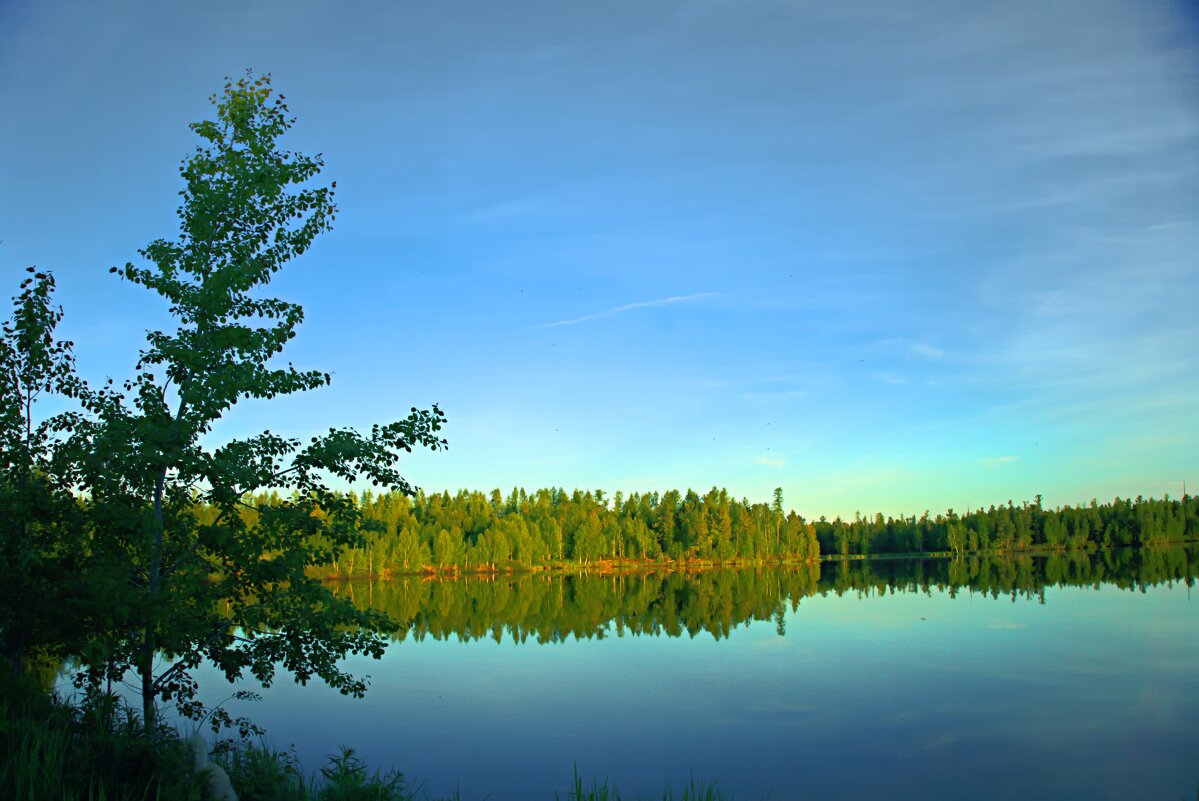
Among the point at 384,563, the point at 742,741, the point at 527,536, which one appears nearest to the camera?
the point at 742,741

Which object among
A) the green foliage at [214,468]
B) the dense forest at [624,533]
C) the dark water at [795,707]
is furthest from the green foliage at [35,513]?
the dense forest at [624,533]

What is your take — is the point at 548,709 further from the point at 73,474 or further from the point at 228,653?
the point at 73,474

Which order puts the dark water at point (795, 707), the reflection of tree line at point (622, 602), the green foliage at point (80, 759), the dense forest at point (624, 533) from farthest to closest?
the dense forest at point (624, 533), the reflection of tree line at point (622, 602), the dark water at point (795, 707), the green foliage at point (80, 759)

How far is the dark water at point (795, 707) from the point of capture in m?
→ 19.1

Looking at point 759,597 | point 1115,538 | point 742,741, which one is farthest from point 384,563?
point 1115,538

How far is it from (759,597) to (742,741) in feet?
172

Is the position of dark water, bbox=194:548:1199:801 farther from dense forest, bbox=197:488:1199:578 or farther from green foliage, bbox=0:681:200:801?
dense forest, bbox=197:488:1199:578

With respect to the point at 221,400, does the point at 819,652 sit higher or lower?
lower

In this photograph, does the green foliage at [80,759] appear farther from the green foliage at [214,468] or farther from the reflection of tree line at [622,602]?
the reflection of tree line at [622,602]

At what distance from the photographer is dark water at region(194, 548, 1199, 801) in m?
19.1

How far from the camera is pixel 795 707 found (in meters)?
26.1

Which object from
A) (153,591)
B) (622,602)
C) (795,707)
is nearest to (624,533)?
(622,602)

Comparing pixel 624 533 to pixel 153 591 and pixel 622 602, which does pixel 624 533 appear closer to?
pixel 622 602

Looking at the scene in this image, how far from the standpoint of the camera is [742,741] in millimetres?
22078
